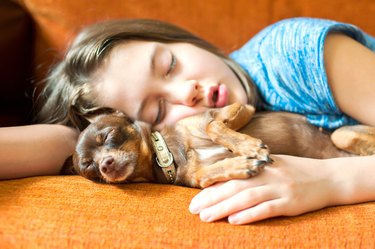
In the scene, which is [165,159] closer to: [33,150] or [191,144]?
[191,144]

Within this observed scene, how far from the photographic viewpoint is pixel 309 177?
1069 millimetres

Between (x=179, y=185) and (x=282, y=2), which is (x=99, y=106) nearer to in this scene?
(x=179, y=185)

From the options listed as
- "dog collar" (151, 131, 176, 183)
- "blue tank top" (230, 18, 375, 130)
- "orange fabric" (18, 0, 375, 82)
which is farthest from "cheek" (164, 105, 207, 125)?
"orange fabric" (18, 0, 375, 82)

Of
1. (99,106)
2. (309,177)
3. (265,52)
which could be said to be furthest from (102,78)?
(309,177)

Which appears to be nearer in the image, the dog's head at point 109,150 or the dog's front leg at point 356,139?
the dog's head at point 109,150

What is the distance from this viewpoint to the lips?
1368 millimetres


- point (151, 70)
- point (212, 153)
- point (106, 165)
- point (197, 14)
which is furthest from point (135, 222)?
point (197, 14)

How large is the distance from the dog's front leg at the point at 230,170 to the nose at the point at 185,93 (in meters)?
0.28

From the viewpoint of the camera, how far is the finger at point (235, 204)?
973mm

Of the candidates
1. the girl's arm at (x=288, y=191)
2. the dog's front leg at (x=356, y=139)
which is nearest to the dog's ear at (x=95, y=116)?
the girl's arm at (x=288, y=191)

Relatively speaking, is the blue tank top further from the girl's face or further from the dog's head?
the dog's head

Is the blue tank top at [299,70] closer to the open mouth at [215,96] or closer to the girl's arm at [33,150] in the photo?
the open mouth at [215,96]

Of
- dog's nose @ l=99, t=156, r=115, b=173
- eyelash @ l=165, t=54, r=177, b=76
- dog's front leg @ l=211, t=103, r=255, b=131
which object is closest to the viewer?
dog's nose @ l=99, t=156, r=115, b=173

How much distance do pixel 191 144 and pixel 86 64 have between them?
0.46 meters
